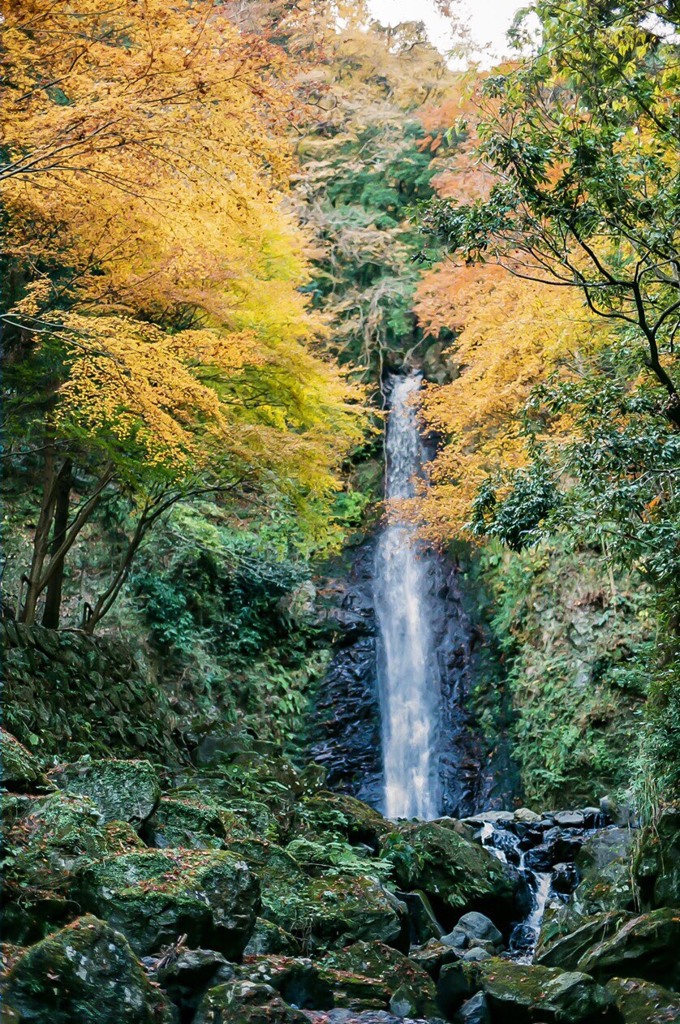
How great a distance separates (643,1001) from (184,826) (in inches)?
161

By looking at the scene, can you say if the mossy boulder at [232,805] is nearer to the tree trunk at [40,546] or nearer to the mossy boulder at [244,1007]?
the tree trunk at [40,546]

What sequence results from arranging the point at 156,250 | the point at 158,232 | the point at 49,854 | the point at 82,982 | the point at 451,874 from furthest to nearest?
the point at 451,874, the point at 156,250, the point at 158,232, the point at 49,854, the point at 82,982

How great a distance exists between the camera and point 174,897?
586 cm

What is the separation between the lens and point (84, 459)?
11.4 metres

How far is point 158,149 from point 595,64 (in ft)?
12.7

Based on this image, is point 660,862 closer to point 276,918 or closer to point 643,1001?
point 643,1001

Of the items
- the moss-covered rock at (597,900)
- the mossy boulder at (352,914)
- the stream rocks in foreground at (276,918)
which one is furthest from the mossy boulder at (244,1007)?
the moss-covered rock at (597,900)

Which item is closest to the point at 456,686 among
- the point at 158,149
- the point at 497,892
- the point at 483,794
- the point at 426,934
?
the point at 483,794

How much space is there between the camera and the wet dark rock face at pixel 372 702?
1655cm

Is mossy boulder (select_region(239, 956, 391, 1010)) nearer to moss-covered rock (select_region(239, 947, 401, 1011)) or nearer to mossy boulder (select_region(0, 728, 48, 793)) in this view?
moss-covered rock (select_region(239, 947, 401, 1011))

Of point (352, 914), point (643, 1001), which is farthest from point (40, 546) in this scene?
point (643, 1001)

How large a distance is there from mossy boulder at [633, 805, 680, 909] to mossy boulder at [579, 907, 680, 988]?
751 millimetres

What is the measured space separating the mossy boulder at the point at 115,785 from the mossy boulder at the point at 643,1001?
3865 millimetres

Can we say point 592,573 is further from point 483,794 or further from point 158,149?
point 158,149
